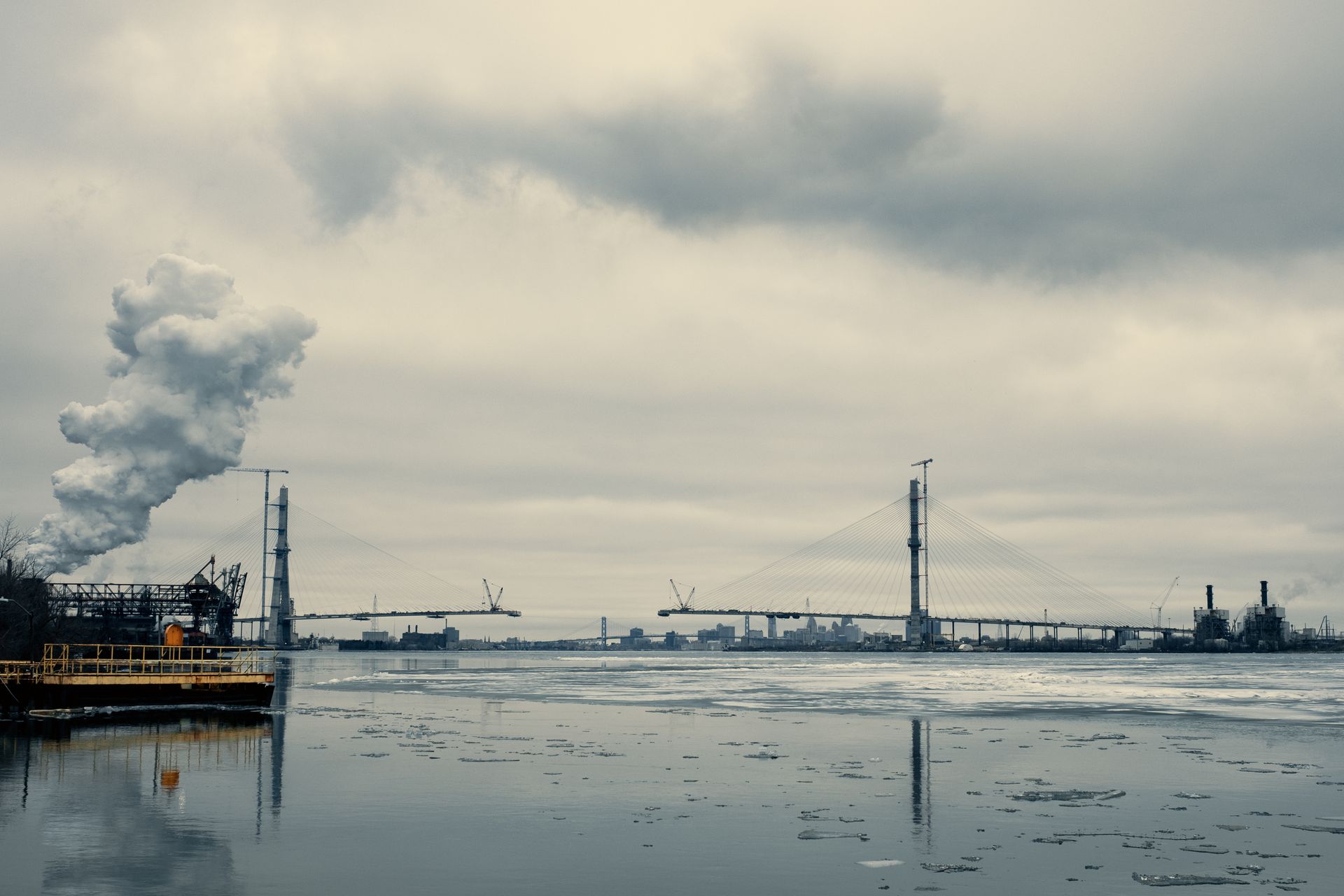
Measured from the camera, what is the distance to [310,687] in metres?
98.4

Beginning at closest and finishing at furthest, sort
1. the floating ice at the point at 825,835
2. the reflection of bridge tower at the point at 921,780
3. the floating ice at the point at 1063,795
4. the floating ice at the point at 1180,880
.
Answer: the floating ice at the point at 1180,880
the floating ice at the point at 825,835
the reflection of bridge tower at the point at 921,780
the floating ice at the point at 1063,795

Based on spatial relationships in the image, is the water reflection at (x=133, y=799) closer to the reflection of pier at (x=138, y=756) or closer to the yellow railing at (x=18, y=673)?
the reflection of pier at (x=138, y=756)

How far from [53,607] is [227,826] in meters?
105

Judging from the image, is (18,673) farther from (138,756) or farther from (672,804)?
(672,804)

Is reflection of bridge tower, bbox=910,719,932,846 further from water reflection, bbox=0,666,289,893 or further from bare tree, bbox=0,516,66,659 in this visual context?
bare tree, bbox=0,516,66,659

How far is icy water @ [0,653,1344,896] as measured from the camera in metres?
21.1

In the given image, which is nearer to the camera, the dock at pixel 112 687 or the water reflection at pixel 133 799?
the water reflection at pixel 133 799

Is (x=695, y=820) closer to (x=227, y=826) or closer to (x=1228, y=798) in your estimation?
(x=227, y=826)

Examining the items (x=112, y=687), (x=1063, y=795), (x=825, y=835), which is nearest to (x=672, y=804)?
(x=825, y=835)

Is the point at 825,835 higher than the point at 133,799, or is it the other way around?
the point at 825,835

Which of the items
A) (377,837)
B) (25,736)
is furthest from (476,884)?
(25,736)

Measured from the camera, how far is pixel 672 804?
96.8ft

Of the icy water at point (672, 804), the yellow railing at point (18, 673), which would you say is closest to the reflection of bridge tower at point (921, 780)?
the icy water at point (672, 804)

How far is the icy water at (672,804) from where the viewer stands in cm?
2112
